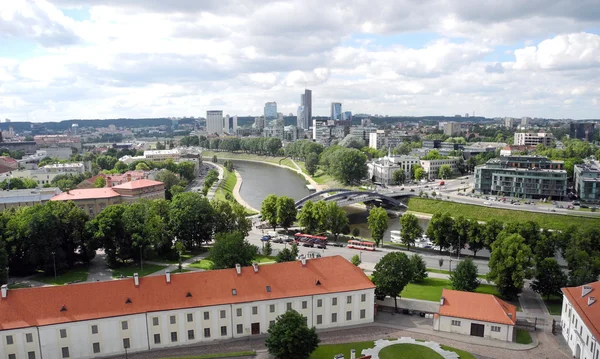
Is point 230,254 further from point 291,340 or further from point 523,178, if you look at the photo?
point 523,178

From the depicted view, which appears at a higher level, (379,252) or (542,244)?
(542,244)

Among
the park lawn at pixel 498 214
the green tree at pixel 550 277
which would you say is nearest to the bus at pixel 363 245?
the park lawn at pixel 498 214

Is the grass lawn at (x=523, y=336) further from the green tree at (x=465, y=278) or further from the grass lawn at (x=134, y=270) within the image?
the grass lawn at (x=134, y=270)

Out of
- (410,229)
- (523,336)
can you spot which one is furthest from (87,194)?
(523,336)

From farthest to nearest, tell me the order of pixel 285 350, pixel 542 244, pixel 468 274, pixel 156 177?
pixel 156 177 → pixel 542 244 → pixel 468 274 → pixel 285 350

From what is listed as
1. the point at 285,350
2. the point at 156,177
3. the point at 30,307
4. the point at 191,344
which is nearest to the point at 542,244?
the point at 285,350

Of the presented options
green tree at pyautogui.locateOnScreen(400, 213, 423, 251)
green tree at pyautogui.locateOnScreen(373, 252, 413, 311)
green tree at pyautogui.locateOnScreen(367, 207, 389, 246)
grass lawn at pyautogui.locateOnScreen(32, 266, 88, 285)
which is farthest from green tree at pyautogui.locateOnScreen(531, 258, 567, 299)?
grass lawn at pyautogui.locateOnScreen(32, 266, 88, 285)

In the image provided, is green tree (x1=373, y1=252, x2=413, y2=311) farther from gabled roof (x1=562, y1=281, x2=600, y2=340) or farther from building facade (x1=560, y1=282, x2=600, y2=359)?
gabled roof (x1=562, y1=281, x2=600, y2=340)

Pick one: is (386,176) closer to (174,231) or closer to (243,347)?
(174,231)
